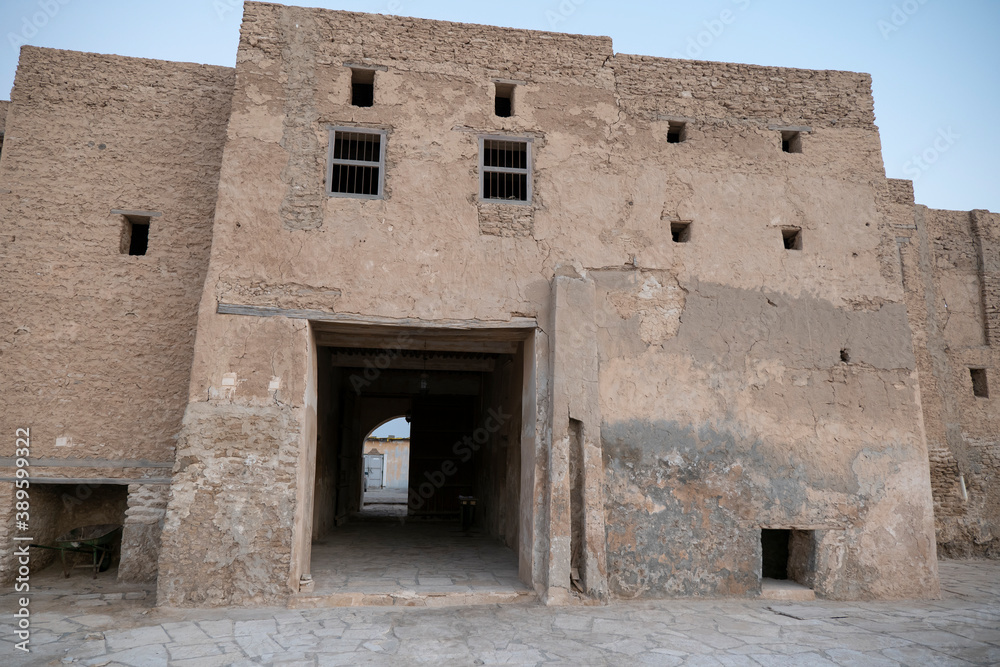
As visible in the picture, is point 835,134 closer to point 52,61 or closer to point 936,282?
point 936,282

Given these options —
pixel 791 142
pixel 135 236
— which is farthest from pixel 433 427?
pixel 791 142

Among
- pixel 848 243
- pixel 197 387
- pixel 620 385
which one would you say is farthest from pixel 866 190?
pixel 197 387

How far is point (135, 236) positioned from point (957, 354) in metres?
13.8

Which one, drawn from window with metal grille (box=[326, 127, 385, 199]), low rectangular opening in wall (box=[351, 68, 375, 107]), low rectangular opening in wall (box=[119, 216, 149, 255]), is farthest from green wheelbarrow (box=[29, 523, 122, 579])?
low rectangular opening in wall (box=[351, 68, 375, 107])

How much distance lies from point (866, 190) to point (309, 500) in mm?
8162

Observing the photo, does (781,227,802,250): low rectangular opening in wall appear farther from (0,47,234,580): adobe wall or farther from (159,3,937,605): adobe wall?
(0,47,234,580): adobe wall

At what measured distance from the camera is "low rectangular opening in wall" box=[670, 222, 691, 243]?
8500 mm

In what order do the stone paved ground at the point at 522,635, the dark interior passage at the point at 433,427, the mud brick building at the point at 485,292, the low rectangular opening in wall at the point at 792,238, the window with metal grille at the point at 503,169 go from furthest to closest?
the dark interior passage at the point at 433,427 → the low rectangular opening in wall at the point at 792,238 → the window with metal grille at the point at 503,169 → the mud brick building at the point at 485,292 → the stone paved ground at the point at 522,635

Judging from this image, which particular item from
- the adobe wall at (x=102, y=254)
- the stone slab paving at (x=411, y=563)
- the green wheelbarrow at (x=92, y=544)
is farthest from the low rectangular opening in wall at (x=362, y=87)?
the green wheelbarrow at (x=92, y=544)

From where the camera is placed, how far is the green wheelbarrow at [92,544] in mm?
7906

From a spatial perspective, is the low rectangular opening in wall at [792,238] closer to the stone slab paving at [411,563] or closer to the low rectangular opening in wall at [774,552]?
the low rectangular opening in wall at [774,552]

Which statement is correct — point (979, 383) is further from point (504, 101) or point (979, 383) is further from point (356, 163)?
point (356, 163)

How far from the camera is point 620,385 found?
7840 millimetres

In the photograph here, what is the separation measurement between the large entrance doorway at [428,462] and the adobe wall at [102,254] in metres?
2.16
